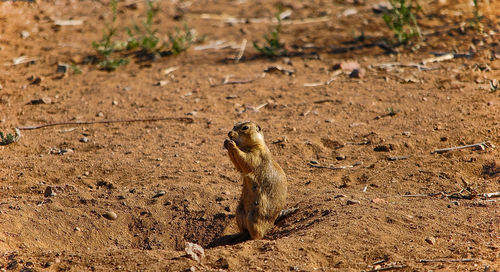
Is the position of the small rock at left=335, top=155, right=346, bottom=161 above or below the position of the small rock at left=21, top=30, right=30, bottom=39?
below

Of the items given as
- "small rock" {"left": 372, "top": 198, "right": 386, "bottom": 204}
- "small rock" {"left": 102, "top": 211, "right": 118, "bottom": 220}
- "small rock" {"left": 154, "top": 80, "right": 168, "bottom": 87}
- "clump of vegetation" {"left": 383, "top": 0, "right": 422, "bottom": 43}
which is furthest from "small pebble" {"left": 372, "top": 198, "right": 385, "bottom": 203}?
"clump of vegetation" {"left": 383, "top": 0, "right": 422, "bottom": 43}

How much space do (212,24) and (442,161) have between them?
611cm

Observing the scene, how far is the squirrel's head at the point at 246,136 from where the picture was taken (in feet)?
15.7

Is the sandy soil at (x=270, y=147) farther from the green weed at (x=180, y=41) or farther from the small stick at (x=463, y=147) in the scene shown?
the green weed at (x=180, y=41)

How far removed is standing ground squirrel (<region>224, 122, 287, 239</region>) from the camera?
461 centimetres

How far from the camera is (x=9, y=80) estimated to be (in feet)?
28.2

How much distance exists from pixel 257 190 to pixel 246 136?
17.6 inches

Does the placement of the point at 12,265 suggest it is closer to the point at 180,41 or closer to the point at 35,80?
the point at 35,80

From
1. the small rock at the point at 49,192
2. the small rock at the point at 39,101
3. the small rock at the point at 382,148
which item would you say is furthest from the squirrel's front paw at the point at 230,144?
the small rock at the point at 39,101

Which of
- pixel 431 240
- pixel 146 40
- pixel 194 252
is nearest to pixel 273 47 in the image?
pixel 146 40

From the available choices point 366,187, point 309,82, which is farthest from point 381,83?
point 366,187

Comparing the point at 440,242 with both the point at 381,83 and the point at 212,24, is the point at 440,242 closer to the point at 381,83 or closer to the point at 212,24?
the point at 381,83

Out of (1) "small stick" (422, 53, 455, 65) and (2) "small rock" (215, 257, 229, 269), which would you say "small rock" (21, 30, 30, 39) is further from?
(2) "small rock" (215, 257, 229, 269)

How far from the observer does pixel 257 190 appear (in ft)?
15.2
